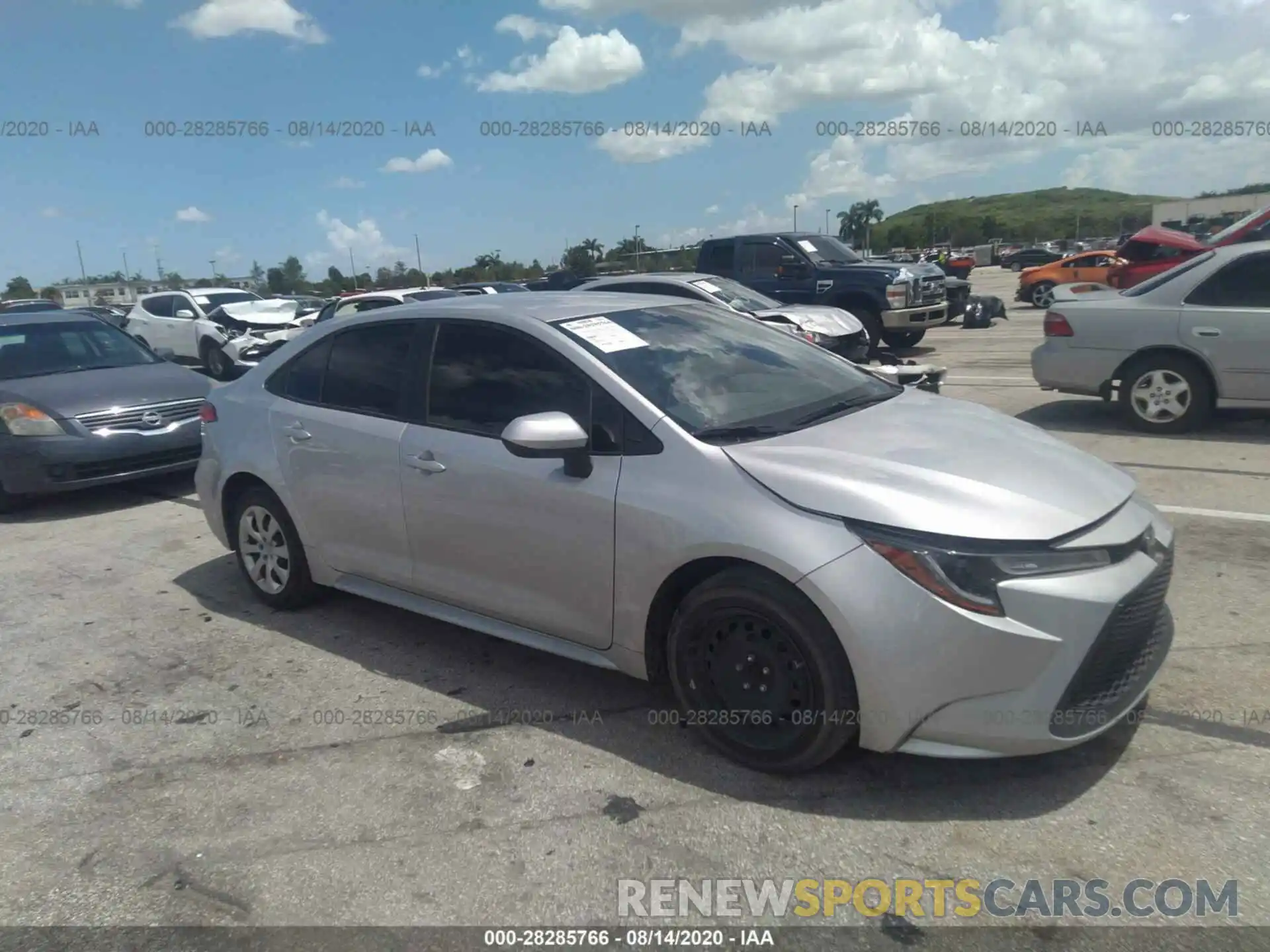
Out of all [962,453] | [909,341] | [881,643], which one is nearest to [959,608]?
[881,643]

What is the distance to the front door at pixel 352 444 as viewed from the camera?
429 cm

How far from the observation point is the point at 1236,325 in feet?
24.7

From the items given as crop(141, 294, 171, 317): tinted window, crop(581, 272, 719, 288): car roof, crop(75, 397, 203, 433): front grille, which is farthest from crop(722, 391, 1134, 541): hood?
crop(141, 294, 171, 317): tinted window

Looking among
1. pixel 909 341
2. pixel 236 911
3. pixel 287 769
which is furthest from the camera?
pixel 909 341

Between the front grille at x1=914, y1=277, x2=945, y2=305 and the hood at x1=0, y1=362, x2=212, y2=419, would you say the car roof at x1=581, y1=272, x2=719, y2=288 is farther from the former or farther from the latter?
the hood at x1=0, y1=362, x2=212, y2=419

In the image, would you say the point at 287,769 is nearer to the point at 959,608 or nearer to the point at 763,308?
the point at 959,608

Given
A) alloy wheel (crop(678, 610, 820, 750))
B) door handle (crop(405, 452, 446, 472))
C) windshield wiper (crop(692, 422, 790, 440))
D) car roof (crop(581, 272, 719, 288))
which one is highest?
car roof (crop(581, 272, 719, 288))

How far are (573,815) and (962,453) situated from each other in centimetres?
182

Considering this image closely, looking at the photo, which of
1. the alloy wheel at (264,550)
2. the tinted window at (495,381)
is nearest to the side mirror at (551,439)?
the tinted window at (495,381)

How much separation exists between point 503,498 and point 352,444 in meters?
1.04

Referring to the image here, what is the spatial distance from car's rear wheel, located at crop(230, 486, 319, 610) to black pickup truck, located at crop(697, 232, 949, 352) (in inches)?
430

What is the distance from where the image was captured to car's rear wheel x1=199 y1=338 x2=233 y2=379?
18.0 meters

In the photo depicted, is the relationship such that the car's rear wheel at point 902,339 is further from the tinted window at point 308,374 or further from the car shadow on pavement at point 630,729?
the car shadow on pavement at point 630,729

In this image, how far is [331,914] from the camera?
2727 millimetres
